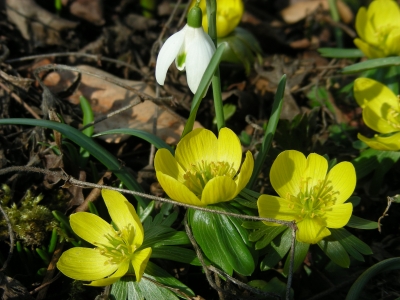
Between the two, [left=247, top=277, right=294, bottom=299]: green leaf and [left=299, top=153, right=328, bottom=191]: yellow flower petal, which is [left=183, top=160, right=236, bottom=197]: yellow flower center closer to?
[left=299, top=153, right=328, bottom=191]: yellow flower petal

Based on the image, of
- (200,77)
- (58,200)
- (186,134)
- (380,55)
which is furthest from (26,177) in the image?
(380,55)

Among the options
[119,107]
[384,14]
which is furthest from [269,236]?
[384,14]

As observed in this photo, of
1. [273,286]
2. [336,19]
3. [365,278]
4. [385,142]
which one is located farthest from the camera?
[336,19]

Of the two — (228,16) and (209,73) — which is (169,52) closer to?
(209,73)

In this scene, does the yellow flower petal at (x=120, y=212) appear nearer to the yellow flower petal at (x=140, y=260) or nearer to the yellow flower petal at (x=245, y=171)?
the yellow flower petal at (x=140, y=260)

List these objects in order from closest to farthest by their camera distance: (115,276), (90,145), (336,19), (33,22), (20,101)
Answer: (115,276)
(90,145)
(20,101)
(33,22)
(336,19)

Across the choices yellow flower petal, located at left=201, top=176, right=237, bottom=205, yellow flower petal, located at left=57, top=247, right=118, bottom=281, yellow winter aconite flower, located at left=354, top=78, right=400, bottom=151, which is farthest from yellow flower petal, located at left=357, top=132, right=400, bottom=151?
yellow flower petal, located at left=57, top=247, right=118, bottom=281
